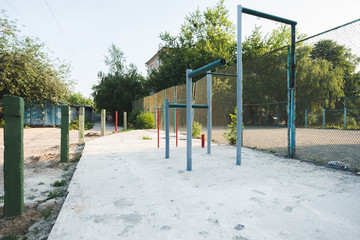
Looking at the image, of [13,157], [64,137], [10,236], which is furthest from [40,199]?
[64,137]

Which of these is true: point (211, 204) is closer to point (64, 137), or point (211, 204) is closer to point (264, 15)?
point (64, 137)

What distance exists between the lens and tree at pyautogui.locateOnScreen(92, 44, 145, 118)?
21.3 metres

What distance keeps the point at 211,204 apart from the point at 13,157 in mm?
1636

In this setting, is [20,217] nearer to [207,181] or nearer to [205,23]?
[207,181]

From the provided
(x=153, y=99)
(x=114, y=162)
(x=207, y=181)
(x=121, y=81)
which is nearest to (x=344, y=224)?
(x=207, y=181)

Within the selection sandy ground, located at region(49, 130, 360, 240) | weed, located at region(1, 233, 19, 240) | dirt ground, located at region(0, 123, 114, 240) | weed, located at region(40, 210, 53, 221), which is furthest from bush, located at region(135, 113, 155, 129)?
weed, located at region(1, 233, 19, 240)

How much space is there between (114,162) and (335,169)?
11.1 feet

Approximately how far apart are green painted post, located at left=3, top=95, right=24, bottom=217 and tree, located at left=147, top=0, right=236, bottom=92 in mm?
17489

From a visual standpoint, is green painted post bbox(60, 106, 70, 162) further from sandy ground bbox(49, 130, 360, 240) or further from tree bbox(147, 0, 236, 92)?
tree bbox(147, 0, 236, 92)

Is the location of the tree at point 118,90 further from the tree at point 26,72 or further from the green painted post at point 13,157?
the green painted post at point 13,157

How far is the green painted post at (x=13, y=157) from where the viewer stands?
5.19ft

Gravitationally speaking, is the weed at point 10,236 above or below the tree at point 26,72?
below

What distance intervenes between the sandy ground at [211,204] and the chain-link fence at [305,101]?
4.56 ft

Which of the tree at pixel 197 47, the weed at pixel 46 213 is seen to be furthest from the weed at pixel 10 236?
the tree at pixel 197 47
